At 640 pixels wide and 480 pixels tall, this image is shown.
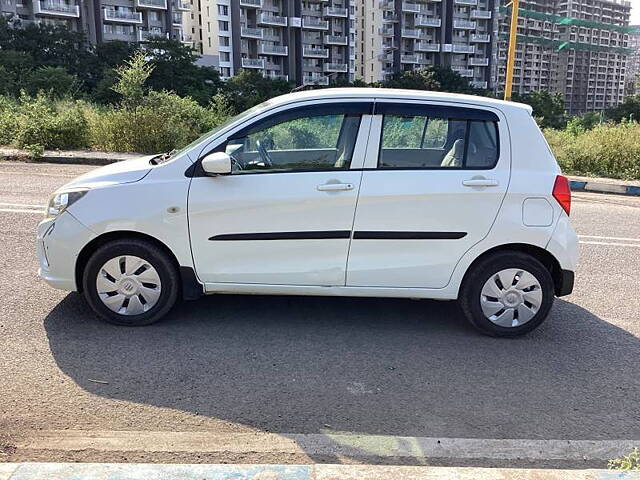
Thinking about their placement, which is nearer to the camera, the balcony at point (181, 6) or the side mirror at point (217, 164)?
the side mirror at point (217, 164)

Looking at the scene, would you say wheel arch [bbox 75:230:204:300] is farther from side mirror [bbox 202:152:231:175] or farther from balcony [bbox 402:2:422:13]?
balcony [bbox 402:2:422:13]

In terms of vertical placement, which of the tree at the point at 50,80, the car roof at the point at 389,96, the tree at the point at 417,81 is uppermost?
the tree at the point at 417,81

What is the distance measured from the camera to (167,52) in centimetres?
6212

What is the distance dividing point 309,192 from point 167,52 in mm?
63128

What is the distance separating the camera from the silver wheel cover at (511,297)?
4.55 meters

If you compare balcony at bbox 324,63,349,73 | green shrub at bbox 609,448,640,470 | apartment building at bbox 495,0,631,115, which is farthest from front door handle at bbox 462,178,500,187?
apartment building at bbox 495,0,631,115

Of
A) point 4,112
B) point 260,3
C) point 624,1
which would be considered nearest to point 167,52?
point 260,3

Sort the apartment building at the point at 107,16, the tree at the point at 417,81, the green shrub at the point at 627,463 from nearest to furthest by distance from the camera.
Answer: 1. the green shrub at the point at 627,463
2. the apartment building at the point at 107,16
3. the tree at the point at 417,81

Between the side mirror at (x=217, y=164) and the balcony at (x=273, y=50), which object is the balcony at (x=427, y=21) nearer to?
the balcony at (x=273, y=50)

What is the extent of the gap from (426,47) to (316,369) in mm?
105077

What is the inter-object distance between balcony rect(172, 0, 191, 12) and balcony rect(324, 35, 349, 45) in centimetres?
2139

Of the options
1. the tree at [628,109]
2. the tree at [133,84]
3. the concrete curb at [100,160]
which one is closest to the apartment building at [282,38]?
the tree at [628,109]

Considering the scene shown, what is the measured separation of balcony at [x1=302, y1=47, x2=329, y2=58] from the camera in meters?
90.3

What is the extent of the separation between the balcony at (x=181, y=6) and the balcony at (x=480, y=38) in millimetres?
50952
